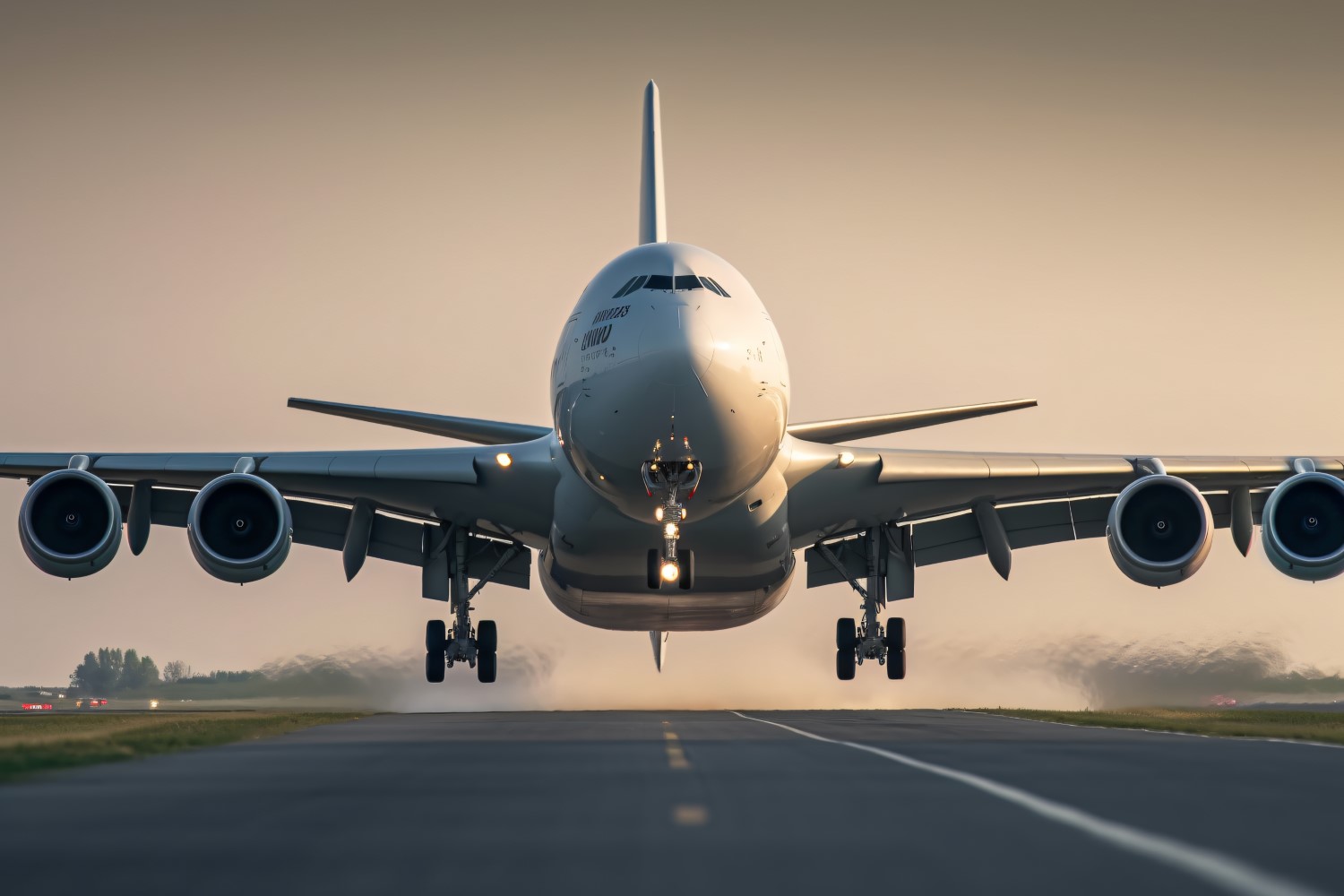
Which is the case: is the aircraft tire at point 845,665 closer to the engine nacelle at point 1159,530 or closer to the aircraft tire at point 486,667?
the aircraft tire at point 486,667

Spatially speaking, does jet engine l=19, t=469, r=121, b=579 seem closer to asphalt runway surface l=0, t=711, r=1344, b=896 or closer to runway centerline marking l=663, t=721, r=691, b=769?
runway centerline marking l=663, t=721, r=691, b=769

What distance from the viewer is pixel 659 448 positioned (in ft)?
65.1

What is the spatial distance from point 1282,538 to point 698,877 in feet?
68.6

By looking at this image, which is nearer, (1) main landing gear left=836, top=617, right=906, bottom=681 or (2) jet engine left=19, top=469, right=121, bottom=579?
(2) jet engine left=19, top=469, right=121, bottom=579

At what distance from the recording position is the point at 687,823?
7398mm

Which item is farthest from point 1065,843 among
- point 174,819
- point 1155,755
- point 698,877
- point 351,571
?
point 351,571

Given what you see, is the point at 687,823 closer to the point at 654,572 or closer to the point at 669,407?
the point at 669,407

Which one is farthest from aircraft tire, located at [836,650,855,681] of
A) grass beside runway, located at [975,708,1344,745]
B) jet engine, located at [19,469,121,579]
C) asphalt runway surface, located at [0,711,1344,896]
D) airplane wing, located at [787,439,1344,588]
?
asphalt runway surface, located at [0,711,1344,896]

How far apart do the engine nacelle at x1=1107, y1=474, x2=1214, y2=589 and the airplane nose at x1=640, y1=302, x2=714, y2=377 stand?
8735 millimetres

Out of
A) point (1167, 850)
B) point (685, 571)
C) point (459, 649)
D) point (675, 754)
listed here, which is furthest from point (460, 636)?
point (1167, 850)

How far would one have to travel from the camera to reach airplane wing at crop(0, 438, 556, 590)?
25156 mm

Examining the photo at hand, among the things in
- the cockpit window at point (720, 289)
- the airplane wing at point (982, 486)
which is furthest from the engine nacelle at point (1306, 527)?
the cockpit window at point (720, 289)

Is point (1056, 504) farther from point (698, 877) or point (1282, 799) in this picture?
point (698, 877)

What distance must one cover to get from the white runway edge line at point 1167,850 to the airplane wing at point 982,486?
16.4m
